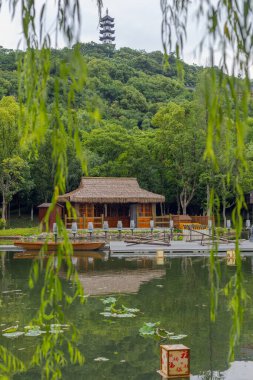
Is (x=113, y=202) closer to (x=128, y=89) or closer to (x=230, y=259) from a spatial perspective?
(x=230, y=259)

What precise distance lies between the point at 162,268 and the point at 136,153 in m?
17.4

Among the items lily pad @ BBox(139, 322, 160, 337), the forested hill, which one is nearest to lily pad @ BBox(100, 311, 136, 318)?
lily pad @ BBox(139, 322, 160, 337)

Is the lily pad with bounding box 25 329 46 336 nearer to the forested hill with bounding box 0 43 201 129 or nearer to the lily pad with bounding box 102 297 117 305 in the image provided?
the lily pad with bounding box 102 297 117 305

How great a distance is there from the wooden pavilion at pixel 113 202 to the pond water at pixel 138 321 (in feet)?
37.8

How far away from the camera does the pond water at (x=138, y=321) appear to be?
247 inches

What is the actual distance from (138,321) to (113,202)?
18.9 meters

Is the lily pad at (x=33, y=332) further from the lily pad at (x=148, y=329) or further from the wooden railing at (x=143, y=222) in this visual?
the wooden railing at (x=143, y=222)

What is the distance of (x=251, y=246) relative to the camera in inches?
771

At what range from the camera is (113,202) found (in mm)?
27500

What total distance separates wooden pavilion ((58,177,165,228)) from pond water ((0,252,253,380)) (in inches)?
454

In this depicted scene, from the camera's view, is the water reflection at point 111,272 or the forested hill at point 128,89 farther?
the forested hill at point 128,89

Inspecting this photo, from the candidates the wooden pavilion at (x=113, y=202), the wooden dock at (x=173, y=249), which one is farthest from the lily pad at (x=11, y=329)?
the wooden pavilion at (x=113, y=202)

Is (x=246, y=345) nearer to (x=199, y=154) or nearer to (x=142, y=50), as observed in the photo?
(x=199, y=154)

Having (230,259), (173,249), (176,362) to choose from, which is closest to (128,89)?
(173,249)
